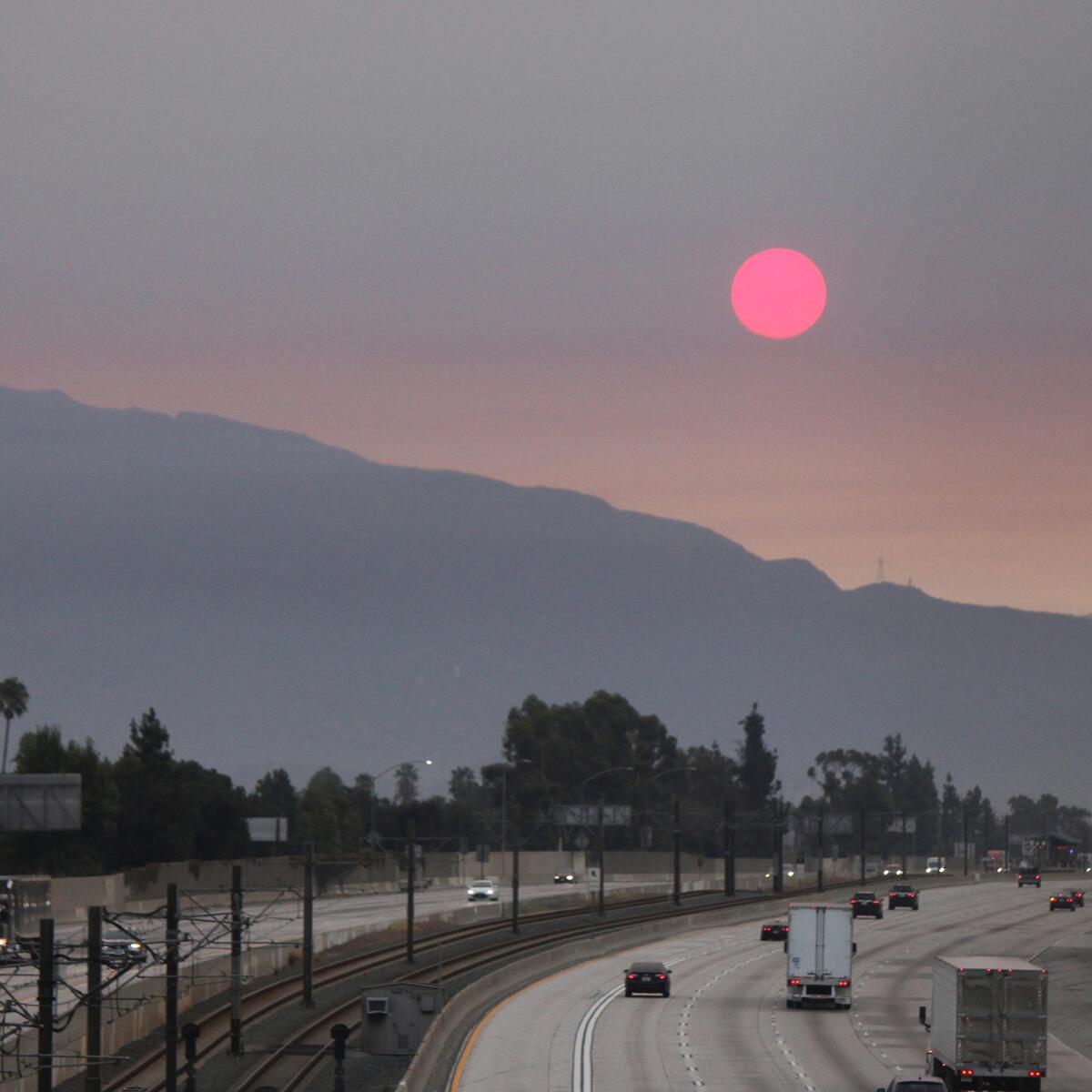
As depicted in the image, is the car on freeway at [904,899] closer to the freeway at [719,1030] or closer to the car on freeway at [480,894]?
the freeway at [719,1030]

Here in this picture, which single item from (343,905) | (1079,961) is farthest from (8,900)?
(343,905)

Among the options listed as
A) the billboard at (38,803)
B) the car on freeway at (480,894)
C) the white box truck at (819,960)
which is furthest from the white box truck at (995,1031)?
the car on freeway at (480,894)

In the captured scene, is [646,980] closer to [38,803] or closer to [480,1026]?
[480,1026]

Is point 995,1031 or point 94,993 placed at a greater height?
point 94,993

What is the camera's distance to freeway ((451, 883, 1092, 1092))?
56.8 m

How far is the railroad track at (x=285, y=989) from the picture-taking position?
63.9m

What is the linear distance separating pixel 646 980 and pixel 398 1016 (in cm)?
1595

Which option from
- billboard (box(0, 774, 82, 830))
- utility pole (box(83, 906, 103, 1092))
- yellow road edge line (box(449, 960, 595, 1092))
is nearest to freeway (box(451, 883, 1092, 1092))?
yellow road edge line (box(449, 960, 595, 1092))

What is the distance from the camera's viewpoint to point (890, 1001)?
84.0 metres

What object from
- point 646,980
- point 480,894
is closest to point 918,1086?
point 646,980

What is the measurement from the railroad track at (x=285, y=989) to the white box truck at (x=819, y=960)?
1528cm

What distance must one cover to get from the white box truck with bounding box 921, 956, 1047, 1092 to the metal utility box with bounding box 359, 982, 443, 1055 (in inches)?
925

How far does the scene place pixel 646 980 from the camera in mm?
83625

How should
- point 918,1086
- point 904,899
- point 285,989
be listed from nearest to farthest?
point 918,1086
point 285,989
point 904,899
